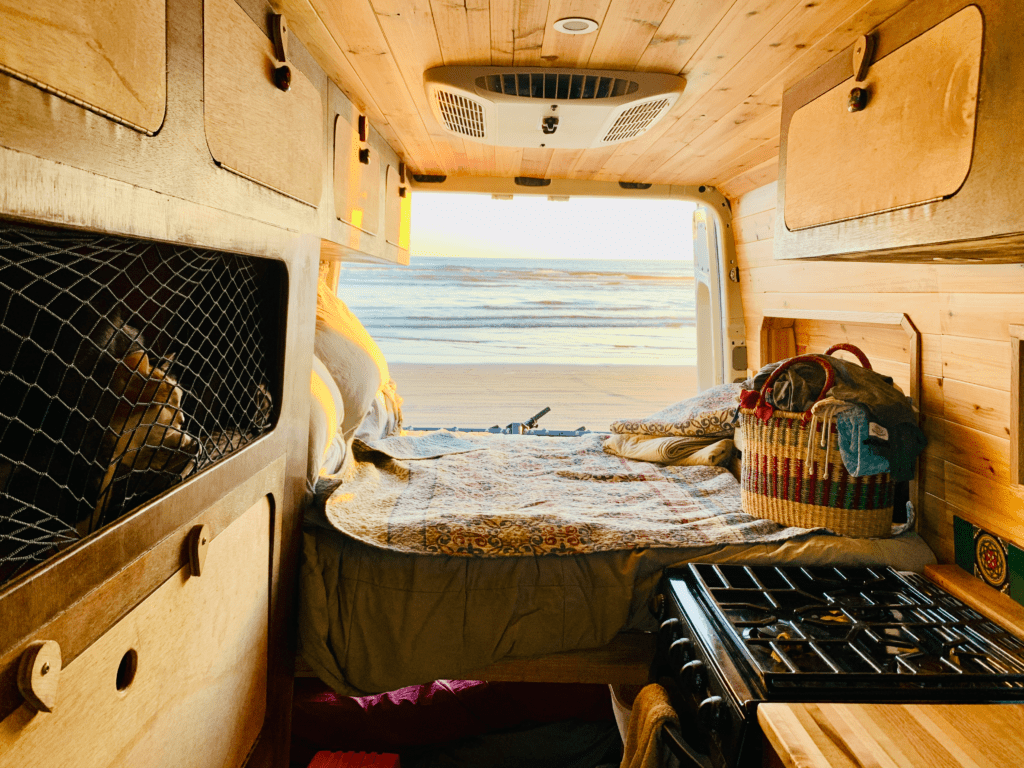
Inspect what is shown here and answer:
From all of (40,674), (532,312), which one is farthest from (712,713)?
(532,312)

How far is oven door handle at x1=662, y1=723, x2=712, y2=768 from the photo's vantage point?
118cm

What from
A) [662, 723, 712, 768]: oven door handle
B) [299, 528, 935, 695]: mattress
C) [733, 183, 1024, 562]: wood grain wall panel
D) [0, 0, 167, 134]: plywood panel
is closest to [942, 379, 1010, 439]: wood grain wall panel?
[733, 183, 1024, 562]: wood grain wall panel

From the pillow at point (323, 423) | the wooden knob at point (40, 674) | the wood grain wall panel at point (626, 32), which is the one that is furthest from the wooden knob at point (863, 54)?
the wooden knob at point (40, 674)

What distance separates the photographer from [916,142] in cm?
112

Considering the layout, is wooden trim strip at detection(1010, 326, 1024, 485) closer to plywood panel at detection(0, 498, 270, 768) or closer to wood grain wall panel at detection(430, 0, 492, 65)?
wood grain wall panel at detection(430, 0, 492, 65)

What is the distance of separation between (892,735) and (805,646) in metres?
0.27

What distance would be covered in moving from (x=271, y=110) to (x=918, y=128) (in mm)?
1123

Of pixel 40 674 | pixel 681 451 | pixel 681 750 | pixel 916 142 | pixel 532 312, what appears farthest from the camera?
pixel 532 312

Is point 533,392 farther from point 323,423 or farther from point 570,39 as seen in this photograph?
point 570,39

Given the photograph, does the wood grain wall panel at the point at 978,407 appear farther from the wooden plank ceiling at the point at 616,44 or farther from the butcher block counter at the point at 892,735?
the wooden plank ceiling at the point at 616,44

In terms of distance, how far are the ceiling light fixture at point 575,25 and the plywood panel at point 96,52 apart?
79 cm

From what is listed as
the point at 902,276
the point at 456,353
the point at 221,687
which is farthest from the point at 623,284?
the point at 221,687

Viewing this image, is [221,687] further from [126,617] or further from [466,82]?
[466,82]

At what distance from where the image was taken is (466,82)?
171cm
